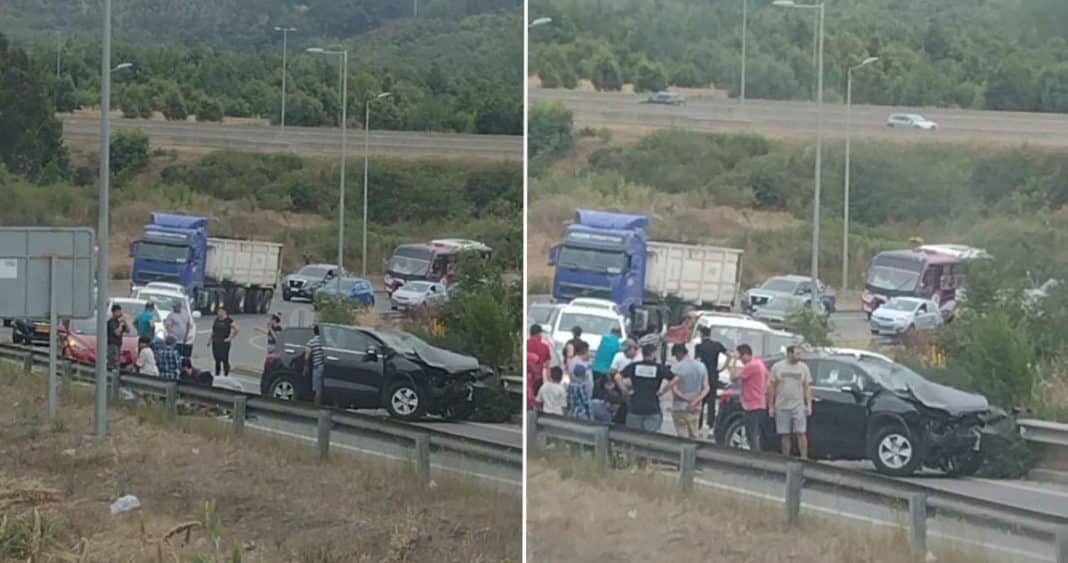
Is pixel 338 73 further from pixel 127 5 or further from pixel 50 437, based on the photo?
pixel 50 437

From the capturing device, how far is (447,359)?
8.20 metres

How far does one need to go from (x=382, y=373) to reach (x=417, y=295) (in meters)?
0.39

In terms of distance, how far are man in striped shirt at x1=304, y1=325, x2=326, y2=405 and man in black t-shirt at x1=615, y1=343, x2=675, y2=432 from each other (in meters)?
1.35

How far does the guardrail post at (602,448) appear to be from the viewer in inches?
316

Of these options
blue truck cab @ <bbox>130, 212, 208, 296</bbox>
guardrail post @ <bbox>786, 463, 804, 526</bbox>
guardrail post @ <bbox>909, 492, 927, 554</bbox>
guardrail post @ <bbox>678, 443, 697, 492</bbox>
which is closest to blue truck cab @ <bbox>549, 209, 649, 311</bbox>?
guardrail post @ <bbox>678, 443, 697, 492</bbox>

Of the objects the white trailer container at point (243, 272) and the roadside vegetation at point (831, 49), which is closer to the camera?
the roadside vegetation at point (831, 49)

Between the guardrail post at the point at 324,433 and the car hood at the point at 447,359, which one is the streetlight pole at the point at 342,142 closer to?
the car hood at the point at 447,359

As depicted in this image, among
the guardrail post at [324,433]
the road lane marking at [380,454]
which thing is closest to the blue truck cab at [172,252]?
the road lane marking at [380,454]

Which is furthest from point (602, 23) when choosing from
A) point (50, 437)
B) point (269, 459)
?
point (50, 437)

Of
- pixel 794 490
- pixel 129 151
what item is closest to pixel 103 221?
pixel 129 151

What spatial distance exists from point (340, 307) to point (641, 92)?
1660 millimetres

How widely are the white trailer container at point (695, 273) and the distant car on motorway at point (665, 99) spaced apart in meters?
0.60

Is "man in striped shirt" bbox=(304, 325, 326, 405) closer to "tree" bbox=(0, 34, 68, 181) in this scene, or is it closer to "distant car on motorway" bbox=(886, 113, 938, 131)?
"tree" bbox=(0, 34, 68, 181)

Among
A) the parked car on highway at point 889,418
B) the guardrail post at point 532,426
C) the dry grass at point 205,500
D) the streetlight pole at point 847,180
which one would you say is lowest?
the dry grass at point 205,500
